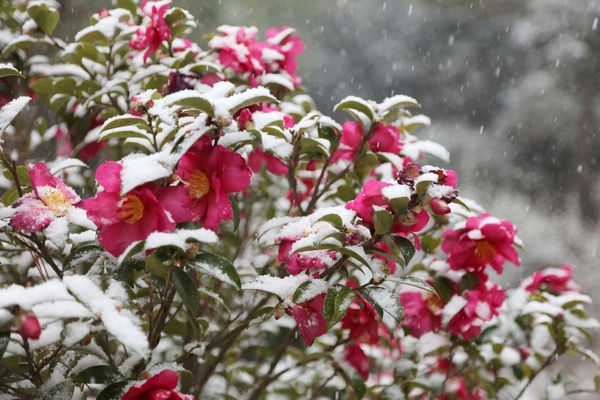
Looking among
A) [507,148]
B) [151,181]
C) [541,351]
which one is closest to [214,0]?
[507,148]

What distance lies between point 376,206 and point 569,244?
12.0 feet

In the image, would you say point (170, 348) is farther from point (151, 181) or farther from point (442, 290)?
point (151, 181)

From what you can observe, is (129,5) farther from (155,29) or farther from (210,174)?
(210,174)

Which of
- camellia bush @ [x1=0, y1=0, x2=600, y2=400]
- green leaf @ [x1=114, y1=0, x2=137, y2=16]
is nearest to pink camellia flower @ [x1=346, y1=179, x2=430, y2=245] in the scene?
camellia bush @ [x1=0, y1=0, x2=600, y2=400]

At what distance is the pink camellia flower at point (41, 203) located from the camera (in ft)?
2.19

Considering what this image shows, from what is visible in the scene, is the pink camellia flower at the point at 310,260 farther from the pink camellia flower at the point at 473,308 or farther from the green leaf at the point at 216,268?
the pink camellia flower at the point at 473,308

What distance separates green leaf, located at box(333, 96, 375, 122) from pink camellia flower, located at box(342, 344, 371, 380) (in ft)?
1.69

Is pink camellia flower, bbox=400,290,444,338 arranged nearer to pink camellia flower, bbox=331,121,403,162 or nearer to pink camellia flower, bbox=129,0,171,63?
pink camellia flower, bbox=331,121,403,162

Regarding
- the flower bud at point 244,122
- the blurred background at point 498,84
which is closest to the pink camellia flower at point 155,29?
the flower bud at point 244,122

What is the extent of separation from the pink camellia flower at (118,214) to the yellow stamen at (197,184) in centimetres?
5

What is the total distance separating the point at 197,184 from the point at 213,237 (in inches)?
3.8

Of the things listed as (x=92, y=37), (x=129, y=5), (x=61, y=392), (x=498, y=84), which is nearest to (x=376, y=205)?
(x=61, y=392)

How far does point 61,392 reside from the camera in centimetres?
65

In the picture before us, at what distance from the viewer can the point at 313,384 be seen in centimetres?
167
